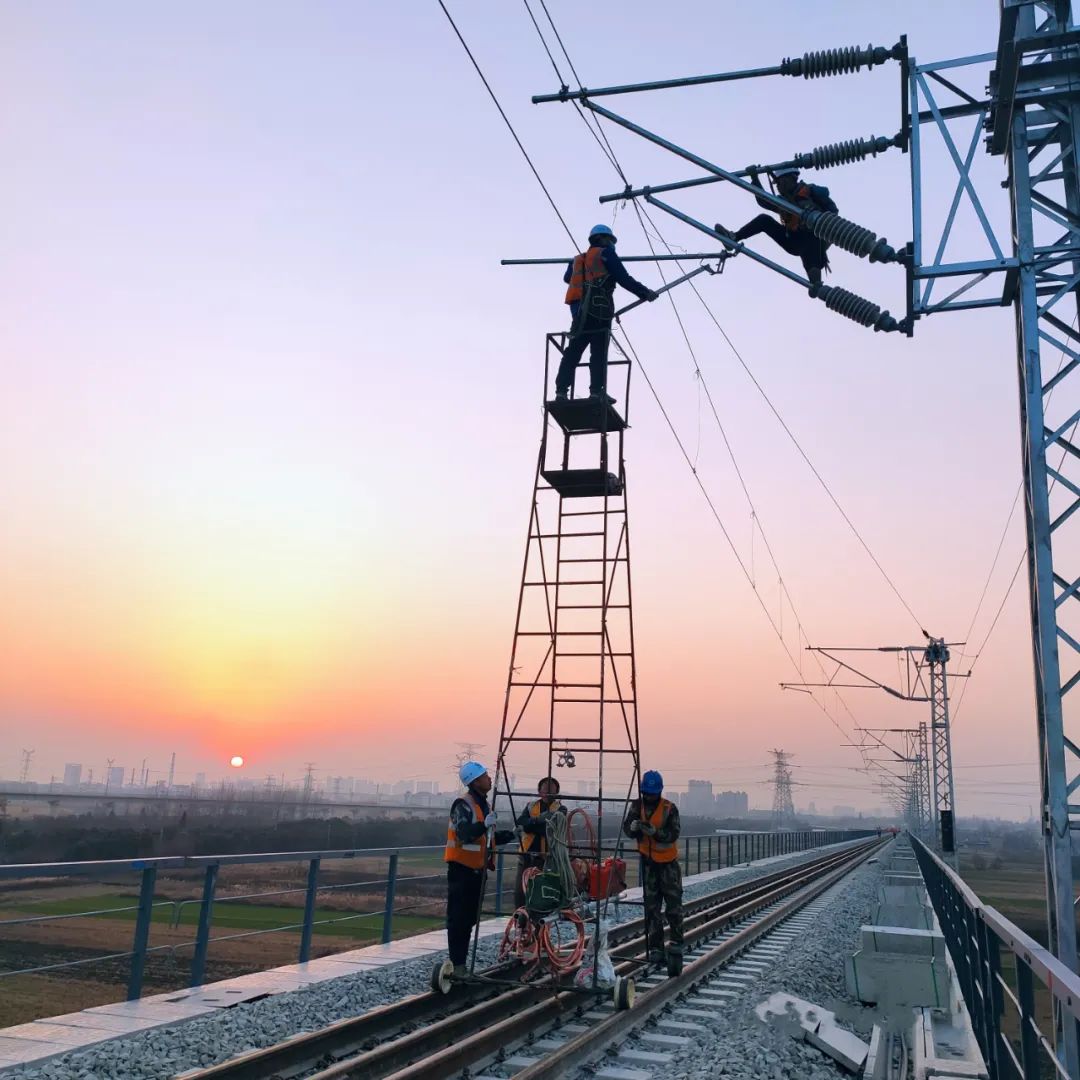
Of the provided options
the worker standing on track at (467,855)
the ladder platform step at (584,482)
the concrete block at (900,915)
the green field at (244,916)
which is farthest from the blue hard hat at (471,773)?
the green field at (244,916)

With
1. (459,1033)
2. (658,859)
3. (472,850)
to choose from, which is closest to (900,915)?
(658,859)

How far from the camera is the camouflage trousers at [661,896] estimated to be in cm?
982

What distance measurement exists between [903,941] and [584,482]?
5.59 m

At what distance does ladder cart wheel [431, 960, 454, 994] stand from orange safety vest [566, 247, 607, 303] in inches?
268

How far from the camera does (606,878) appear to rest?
30.0 feet

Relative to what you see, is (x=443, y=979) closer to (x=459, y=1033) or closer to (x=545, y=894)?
(x=459, y=1033)

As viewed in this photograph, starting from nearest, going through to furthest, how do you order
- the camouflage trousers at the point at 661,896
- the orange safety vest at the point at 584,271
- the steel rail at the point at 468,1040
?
the steel rail at the point at 468,1040 → the camouflage trousers at the point at 661,896 → the orange safety vest at the point at 584,271

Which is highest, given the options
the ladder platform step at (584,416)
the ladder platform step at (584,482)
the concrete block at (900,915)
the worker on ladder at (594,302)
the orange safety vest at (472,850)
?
the worker on ladder at (594,302)

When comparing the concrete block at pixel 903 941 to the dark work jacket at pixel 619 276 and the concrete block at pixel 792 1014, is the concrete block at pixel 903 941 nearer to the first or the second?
the concrete block at pixel 792 1014

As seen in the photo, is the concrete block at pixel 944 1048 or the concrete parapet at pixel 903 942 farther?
the concrete parapet at pixel 903 942

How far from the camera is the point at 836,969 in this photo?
11.3 m

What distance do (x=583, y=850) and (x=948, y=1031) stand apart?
11.5 feet

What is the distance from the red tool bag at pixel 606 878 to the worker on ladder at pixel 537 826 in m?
0.52

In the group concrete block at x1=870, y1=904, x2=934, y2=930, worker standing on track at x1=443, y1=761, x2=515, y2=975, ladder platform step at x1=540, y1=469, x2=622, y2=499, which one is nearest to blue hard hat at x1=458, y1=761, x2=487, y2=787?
worker standing on track at x1=443, y1=761, x2=515, y2=975
